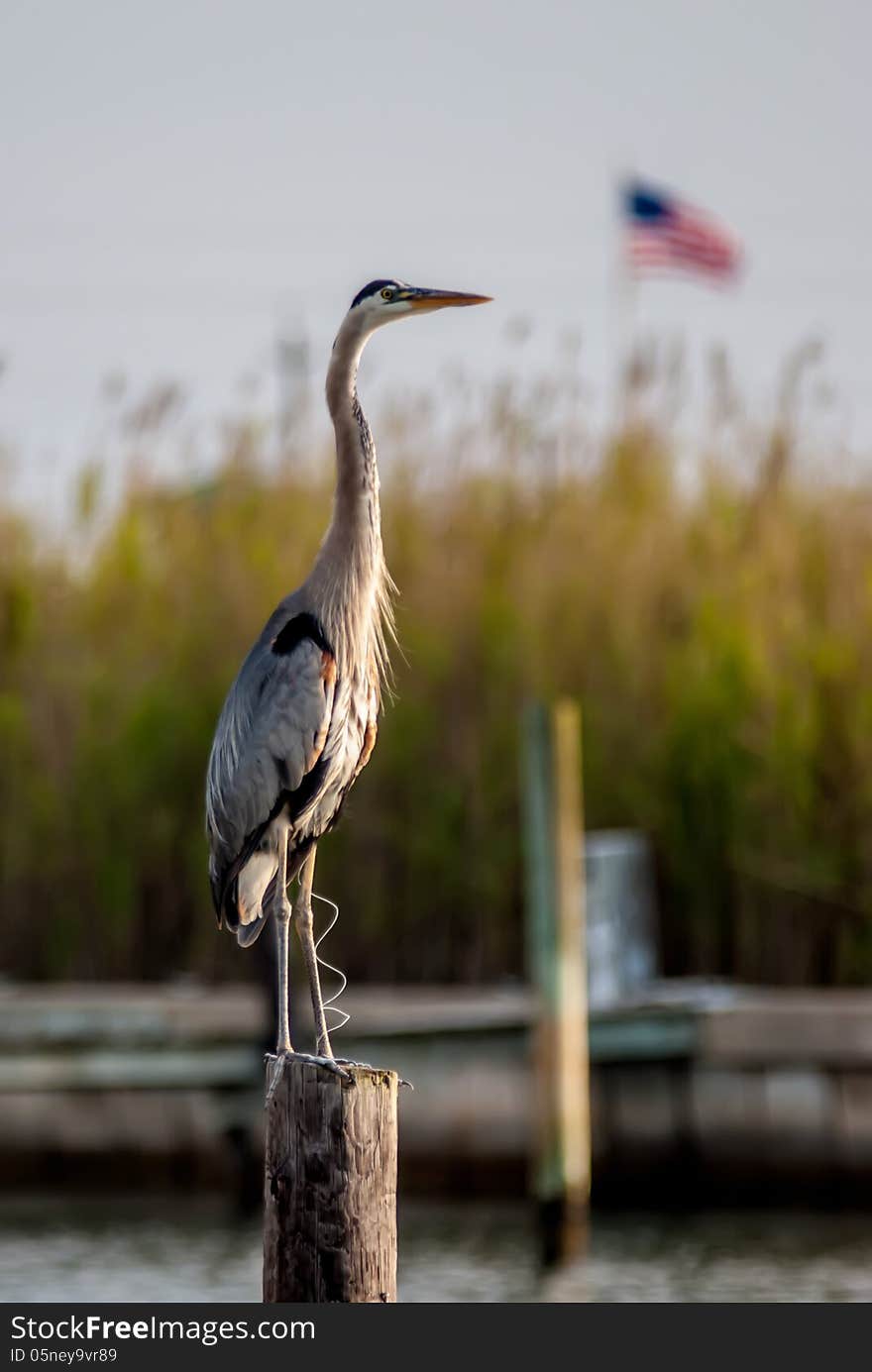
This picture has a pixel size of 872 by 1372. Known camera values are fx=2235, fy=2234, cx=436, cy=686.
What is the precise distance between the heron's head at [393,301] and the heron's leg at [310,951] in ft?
4.45

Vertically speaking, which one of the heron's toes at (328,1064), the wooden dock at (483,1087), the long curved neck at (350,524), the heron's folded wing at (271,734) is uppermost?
the long curved neck at (350,524)

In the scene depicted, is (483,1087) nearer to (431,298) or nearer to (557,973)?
(557,973)

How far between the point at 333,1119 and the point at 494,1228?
250 inches

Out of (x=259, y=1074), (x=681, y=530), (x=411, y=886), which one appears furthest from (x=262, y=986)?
(x=681, y=530)

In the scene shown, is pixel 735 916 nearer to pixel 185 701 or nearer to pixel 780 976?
pixel 780 976

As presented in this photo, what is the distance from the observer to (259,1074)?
A: 10914mm

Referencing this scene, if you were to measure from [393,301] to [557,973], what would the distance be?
17.2 feet

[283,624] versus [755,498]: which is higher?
[755,498]

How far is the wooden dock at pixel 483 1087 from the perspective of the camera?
10516mm

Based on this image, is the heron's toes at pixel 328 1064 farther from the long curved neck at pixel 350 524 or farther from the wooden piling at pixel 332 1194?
the long curved neck at pixel 350 524

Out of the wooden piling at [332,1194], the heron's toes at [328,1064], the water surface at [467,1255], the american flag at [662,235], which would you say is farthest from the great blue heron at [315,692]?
the american flag at [662,235]

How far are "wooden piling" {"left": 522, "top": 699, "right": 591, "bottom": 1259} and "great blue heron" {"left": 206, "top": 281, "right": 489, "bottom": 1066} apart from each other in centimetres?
462
